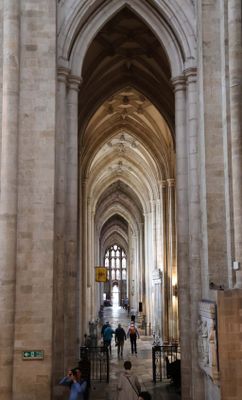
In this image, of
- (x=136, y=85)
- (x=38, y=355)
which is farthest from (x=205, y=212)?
(x=136, y=85)

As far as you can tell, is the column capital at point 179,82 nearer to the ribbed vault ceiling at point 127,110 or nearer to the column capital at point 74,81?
the column capital at point 74,81

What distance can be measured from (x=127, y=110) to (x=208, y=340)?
19.0 metres

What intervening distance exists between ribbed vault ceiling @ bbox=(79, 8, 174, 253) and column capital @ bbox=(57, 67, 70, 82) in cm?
545

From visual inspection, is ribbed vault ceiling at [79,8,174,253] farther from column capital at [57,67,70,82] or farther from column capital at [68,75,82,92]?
column capital at [57,67,70,82]

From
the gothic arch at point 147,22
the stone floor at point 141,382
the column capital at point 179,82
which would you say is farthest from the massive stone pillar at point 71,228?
the column capital at point 179,82

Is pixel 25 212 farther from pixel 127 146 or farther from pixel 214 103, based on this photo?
pixel 127 146

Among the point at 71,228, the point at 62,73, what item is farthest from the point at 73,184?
the point at 62,73

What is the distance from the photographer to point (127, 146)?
35.4m

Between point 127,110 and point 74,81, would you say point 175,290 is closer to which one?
point 127,110

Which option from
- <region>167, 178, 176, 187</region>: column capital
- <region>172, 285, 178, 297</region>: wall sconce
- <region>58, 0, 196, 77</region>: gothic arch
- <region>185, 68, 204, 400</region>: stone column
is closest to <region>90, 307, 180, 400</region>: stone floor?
<region>185, 68, 204, 400</region>: stone column

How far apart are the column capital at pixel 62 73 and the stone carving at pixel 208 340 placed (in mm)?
7097

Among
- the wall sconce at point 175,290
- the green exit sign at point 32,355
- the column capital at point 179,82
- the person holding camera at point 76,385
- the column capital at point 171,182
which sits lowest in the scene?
the person holding camera at point 76,385

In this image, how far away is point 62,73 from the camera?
49.3ft

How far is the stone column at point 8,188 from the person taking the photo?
1250cm
